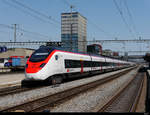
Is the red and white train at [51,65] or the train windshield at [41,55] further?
the train windshield at [41,55]

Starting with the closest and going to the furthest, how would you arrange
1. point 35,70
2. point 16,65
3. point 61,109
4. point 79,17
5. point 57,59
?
1. point 61,109
2. point 35,70
3. point 57,59
4. point 16,65
5. point 79,17

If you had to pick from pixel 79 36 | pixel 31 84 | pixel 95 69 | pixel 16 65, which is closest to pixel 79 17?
pixel 79 36

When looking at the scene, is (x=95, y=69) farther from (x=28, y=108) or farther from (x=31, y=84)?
(x=28, y=108)

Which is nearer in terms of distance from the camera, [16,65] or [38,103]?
[38,103]

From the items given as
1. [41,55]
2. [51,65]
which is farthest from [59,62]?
[41,55]

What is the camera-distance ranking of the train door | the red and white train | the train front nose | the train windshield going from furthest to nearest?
the train door, the train windshield, the red and white train, the train front nose

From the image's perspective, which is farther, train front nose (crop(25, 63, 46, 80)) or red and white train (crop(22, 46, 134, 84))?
red and white train (crop(22, 46, 134, 84))

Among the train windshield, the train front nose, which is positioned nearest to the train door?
the train windshield

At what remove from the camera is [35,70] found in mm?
13086

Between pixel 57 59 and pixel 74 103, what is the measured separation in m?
6.23

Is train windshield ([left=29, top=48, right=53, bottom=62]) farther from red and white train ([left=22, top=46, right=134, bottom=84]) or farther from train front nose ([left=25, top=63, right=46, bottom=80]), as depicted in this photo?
train front nose ([left=25, top=63, right=46, bottom=80])

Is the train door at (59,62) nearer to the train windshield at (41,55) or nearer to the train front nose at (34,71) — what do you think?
the train windshield at (41,55)

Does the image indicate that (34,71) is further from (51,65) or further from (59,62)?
(59,62)

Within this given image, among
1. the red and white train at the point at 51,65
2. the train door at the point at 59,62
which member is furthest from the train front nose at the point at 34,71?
the train door at the point at 59,62
